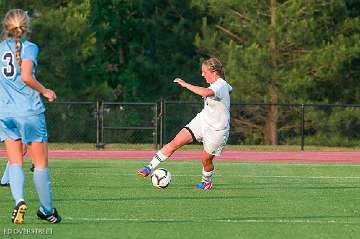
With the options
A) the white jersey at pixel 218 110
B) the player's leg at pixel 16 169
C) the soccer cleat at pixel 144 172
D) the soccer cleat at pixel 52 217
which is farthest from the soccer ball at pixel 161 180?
the player's leg at pixel 16 169

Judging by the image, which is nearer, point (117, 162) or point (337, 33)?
point (117, 162)

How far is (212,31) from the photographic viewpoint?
45.3m

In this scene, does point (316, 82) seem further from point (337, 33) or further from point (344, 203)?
point (344, 203)

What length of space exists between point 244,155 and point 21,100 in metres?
19.8

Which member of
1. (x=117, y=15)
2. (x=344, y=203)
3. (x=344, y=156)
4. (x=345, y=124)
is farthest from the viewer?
(x=117, y=15)

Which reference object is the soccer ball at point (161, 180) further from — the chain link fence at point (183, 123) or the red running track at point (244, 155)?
the chain link fence at point (183, 123)

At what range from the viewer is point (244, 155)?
31.0 meters

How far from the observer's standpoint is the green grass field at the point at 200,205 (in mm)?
11406

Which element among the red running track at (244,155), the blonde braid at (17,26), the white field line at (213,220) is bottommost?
the red running track at (244,155)

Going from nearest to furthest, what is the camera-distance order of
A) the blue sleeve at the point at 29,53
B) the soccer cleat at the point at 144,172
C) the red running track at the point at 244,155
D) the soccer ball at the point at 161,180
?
1. the blue sleeve at the point at 29,53
2. the soccer ball at the point at 161,180
3. the soccer cleat at the point at 144,172
4. the red running track at the point at 244,155

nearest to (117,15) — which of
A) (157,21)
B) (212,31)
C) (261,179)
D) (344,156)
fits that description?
(157,21)

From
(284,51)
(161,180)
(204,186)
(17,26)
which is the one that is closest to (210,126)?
(204,186)

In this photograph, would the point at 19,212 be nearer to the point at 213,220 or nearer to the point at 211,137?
the point at 213,220

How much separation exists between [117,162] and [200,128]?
8449mm
